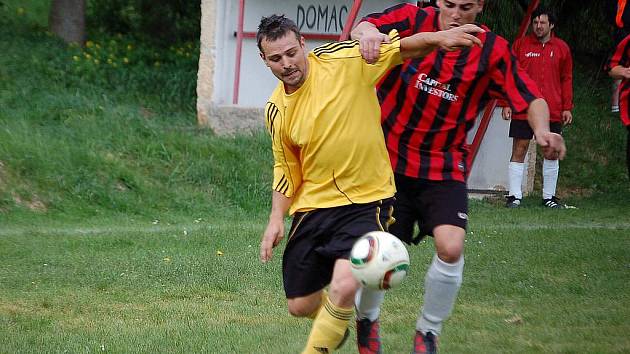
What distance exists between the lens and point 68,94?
45.7 ft

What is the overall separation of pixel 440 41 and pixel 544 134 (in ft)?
2.09

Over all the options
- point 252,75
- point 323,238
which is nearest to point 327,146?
point 323,238

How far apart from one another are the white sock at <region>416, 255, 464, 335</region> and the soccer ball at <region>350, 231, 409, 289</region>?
816mm

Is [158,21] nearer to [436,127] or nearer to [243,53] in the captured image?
[243,53]

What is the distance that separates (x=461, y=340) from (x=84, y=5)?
11899mm

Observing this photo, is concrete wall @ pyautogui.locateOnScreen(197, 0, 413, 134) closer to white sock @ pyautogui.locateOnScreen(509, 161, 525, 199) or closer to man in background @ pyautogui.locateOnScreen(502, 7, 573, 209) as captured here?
man in background @ pyautogui.locateOnScreen(502, 7, 573, 209)

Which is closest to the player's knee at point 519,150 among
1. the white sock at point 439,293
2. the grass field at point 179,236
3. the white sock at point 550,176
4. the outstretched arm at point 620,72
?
the white sock at point 550,176

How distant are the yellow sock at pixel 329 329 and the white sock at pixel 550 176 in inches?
309

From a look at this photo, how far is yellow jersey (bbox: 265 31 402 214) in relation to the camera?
5078mm

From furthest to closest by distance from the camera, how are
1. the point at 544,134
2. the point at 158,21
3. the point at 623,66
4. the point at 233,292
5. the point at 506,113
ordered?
the point at 158,21
the point at 506,113
the point at 623,66
the point at 233,292
the point at 544,134

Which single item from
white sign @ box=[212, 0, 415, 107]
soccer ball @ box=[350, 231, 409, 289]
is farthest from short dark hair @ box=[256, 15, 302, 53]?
white sign @ box=[212, 0, 415, 107]

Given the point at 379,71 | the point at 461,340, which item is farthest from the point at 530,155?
the point at 379,71

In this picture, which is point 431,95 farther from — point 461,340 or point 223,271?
point 223,271

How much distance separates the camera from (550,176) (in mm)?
12328
